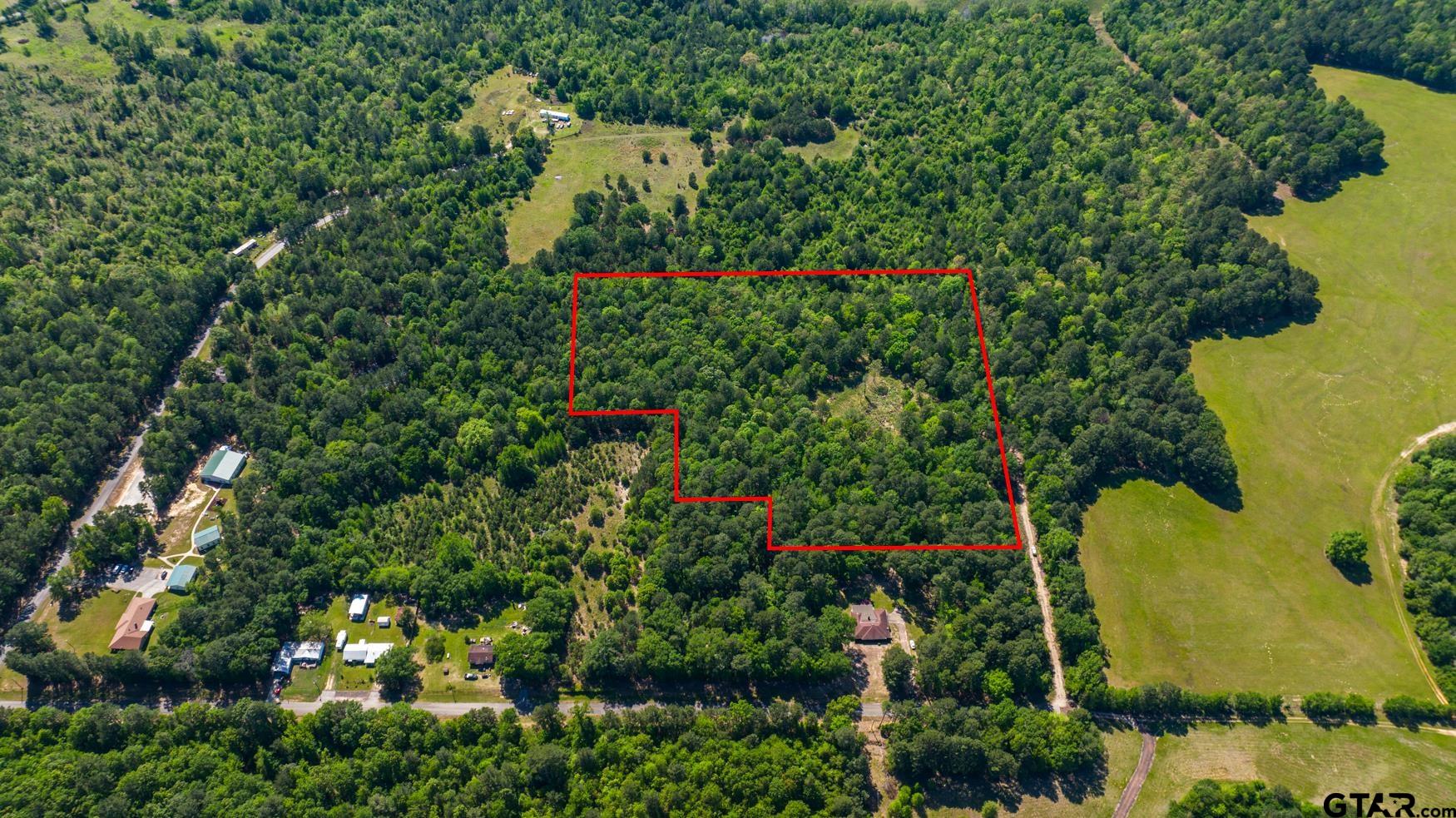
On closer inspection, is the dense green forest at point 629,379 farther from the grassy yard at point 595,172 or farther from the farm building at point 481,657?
the grassy yard at point 595,172

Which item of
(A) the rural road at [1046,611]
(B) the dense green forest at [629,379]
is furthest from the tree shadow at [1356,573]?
Result: (A) the rural road at [1046,611]

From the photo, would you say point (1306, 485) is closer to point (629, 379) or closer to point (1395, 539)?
point (1395, 539)

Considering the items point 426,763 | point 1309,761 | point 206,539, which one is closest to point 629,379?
point 426,763

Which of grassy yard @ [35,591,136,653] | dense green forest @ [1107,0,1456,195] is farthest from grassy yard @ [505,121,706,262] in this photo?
dense green forest @ [1107,0,1456,195]

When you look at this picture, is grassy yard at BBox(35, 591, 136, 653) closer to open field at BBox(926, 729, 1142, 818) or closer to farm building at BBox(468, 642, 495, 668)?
farm building at BBox(468, 642, 495, 668)

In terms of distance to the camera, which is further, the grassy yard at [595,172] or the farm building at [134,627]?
→ the grassy yard at [595,172]
